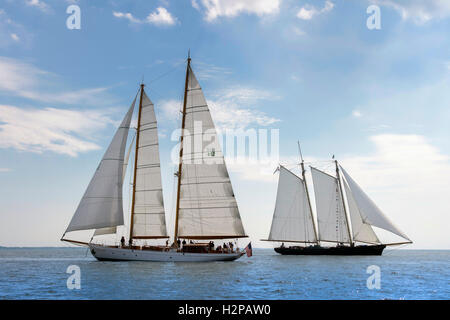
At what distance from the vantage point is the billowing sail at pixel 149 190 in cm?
5028

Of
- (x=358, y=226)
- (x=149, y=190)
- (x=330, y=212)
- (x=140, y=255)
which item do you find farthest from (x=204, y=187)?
(x=358, y=226)

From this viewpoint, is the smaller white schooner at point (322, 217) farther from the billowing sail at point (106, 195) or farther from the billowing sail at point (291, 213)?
the billowing sail at point (106, 195)

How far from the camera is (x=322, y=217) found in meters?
78.8

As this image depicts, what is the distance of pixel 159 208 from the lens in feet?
165

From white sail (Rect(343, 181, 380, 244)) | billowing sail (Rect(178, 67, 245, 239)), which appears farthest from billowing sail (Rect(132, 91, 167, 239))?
white sail (Rect(343, 181, 380, 244))

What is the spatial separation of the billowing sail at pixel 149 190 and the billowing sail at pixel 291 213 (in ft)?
105

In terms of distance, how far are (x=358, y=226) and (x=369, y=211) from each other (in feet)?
16.2

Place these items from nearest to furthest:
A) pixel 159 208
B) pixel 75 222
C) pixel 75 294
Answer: pixel 75 294 < pixel 75 222 < pixel 159 208

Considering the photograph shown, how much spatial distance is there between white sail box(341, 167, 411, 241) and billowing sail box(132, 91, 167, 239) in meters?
40.4

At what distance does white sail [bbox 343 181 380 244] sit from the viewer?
75.9 metres
